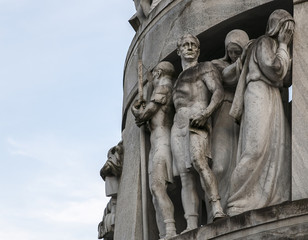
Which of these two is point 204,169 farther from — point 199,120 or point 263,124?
point 263,124

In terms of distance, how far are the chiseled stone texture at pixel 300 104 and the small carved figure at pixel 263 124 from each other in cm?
13

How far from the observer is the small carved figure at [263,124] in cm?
1691

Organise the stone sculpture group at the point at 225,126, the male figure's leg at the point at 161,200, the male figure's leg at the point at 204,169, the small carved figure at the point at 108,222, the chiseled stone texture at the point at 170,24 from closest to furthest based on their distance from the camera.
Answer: the stone sculpture group at the point at 225,126 → the male figure's leg at the point at 204,169 → the male figure's leg at the point at 161,200 → the chiseled stone texture at the point at 170,24 → the small carved figure at the point at 108,222

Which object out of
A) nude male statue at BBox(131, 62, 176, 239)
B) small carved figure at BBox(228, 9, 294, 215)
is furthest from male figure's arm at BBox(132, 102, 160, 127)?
small carved figure at BBox(228, 9, 294, 215)

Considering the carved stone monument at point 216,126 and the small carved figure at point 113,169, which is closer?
the carved stone monument at point 216,126

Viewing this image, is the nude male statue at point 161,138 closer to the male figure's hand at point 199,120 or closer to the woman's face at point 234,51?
the male figure's hand at point 199,120

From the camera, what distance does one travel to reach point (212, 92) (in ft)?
→ 59.0

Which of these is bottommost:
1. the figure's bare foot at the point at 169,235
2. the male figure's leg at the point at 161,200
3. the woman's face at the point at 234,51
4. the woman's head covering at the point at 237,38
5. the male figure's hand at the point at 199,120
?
the figure's bare foot at the point at 169,235

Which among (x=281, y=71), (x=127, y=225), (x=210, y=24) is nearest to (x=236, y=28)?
(x=210, y=24)

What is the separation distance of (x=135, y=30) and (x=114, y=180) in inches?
90.5

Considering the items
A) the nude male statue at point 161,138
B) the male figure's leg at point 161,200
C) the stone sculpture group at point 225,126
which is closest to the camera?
the stone sculpture group at point 225,126

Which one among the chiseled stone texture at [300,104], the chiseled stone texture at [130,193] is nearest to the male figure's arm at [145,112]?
the chiseled stone texture at [130,193]

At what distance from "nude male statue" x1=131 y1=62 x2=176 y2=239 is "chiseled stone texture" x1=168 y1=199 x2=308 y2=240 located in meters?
1.29

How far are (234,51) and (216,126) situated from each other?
101 centimetres
